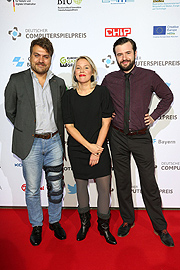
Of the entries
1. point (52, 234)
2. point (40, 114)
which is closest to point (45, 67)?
point (40, 114)

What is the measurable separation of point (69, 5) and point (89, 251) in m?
2.84

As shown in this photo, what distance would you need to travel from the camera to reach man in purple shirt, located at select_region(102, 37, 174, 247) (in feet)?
8.09

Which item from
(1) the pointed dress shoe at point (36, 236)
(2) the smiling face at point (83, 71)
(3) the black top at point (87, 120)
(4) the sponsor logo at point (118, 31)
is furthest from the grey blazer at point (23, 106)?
(4) the sponsor logo at point (118, 31)

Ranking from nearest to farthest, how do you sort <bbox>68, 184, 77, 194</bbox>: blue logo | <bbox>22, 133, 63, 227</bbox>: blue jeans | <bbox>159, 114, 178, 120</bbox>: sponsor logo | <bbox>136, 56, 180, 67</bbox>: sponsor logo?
1. <bbox>22, 133, 63, 227</bbox>: blue jeans
2. <bbox>136, 56, 180, 67</bbox>: sponsor logo
3. <bbox>159, 114, 178, 120</bbox>: sponsor logo
4. <bbox>68, 184, 77, 194</bbox>: blue logo

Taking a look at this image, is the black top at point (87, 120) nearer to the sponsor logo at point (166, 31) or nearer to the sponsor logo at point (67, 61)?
the sponsor logo at point (67, 61)

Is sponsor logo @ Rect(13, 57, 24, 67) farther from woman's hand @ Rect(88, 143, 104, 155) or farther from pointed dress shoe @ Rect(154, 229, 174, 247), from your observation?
pointed dress shoe @ Rect(154, 229, 174, 247)

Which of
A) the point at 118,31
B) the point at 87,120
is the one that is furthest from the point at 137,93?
the point at 118,31

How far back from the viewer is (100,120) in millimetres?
2434

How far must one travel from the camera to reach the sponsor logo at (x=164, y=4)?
9.26 feet

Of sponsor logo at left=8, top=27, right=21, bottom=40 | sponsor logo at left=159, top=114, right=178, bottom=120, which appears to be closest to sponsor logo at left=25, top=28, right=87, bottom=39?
sponsor logo at left=8, top=27, right=21, bottom=40

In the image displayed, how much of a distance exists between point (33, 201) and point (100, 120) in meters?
1.16

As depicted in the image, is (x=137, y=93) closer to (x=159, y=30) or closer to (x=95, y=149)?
(x=95, y=149)

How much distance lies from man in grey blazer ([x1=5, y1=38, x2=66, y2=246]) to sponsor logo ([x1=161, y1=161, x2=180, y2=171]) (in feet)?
4.71

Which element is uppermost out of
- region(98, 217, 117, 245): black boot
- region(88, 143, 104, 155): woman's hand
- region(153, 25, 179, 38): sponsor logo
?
region(153, 25, 179, 38): sponsor logo
